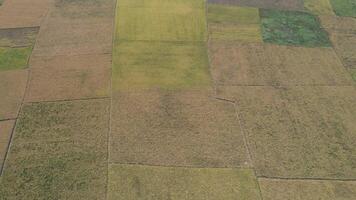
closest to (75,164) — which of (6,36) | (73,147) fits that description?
(73,147)

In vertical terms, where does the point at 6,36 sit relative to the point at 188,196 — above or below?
above

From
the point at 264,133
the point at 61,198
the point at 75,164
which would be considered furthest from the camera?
the point at 264,133

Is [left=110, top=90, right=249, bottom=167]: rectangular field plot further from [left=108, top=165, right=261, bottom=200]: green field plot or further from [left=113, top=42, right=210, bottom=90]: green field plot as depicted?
[left=113, top=42, right=210, bottom=90]: green field plot

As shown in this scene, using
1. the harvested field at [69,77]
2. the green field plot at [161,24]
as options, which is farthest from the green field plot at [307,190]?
the green field plot at [161,24]

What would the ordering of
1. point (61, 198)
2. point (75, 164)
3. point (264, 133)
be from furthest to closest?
point (264, 133) → point (75, 164) → point (61, 198)

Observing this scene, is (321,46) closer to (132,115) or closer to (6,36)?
(132,115)

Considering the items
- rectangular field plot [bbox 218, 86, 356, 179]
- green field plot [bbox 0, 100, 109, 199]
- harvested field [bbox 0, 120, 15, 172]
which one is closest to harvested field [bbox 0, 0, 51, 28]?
green field plot [bbox 0, 100, 109, 199]
